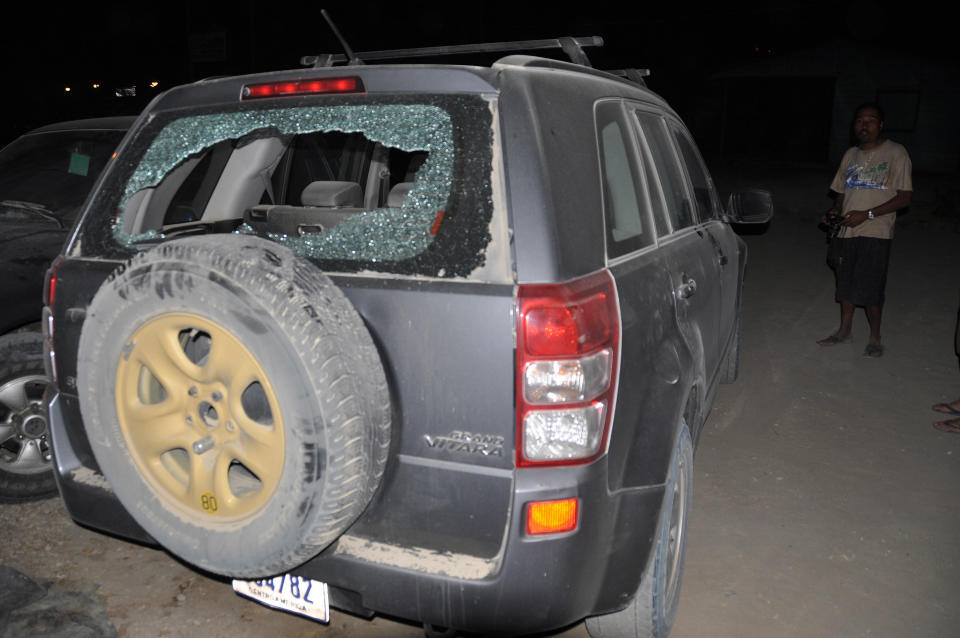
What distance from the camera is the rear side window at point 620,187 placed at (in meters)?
2.27

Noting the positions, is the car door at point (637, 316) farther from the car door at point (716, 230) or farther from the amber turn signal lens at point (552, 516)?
the car door at point (716, 230)

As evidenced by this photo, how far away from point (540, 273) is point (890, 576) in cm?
235

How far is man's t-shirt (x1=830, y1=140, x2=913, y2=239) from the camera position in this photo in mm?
5766

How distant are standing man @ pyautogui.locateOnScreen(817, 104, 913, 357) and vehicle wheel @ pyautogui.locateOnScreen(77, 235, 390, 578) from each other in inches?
206

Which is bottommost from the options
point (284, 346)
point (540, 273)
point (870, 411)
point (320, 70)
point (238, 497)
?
point (870, 411)

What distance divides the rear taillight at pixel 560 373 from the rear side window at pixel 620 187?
344mm

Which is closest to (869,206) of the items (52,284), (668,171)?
(668,171)

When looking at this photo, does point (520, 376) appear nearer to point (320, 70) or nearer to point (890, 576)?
point (320, 70)

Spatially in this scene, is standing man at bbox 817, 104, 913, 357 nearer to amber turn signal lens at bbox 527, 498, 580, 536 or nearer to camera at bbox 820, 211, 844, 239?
camera at bbox 820, 211, 844, 239

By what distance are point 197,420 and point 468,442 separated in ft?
2.30

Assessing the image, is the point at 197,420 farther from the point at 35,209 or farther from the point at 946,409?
the point at 946,409

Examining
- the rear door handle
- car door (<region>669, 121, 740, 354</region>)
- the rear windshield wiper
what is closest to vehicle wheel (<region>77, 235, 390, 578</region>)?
the rear door handle

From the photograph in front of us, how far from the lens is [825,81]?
83.0 ft

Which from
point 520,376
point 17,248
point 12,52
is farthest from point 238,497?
point 12,52
